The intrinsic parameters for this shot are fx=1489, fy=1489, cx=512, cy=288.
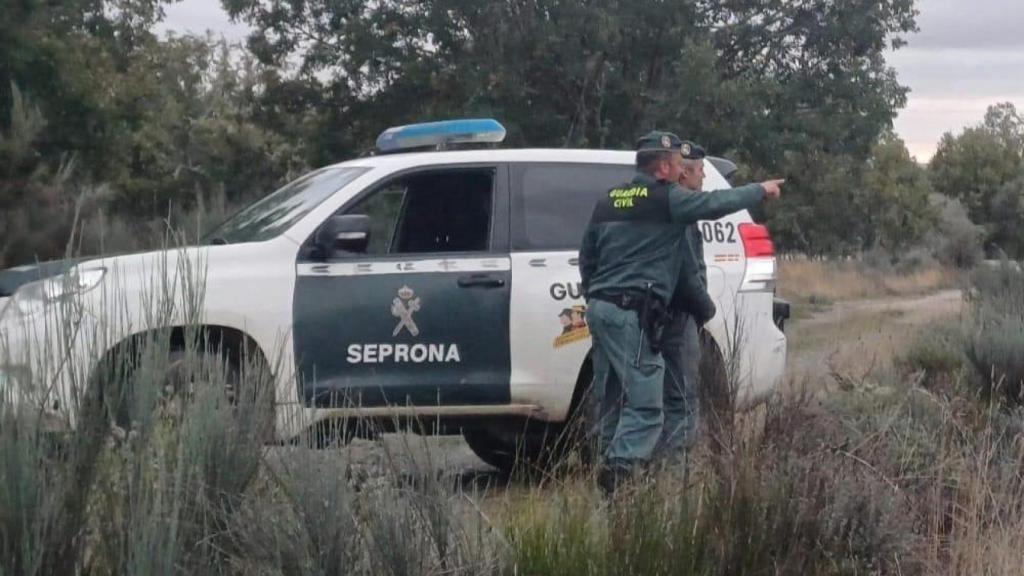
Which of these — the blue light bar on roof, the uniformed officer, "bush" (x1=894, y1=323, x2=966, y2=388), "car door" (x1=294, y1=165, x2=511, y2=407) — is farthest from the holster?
"bush" (x1=894, y1=323, x2=966, y2=388)

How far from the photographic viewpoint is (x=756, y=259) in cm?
830

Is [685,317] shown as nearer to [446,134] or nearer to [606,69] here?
[446,134]

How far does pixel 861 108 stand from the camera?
25.6m

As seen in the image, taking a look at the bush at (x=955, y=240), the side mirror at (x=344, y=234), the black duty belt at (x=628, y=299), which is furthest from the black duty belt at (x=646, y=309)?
the bush at (x=955, y=240)

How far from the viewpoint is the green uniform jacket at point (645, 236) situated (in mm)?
6574

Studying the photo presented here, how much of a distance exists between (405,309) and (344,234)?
0.50 meters

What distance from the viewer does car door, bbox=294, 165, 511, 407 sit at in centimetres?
732

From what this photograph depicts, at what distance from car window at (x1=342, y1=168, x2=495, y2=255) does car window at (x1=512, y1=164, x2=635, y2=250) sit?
18 cm

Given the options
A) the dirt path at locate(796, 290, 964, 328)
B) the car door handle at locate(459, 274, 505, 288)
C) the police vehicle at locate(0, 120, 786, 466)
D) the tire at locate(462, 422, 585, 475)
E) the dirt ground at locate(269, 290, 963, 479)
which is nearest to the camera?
the dirt ground at locate(269, 290, 963, 479)

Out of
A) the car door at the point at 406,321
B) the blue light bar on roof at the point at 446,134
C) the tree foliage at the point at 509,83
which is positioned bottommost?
the car door at the point at 406,321

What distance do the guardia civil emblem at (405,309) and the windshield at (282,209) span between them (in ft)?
2.19

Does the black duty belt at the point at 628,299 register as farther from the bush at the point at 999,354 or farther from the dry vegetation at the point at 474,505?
the bush at the point at 999,354

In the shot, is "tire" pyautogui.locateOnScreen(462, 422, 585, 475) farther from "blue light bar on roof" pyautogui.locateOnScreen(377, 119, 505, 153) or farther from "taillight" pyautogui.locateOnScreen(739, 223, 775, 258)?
"blue light bar on roof" pyautogui.locateOnScreen(377, 119, 505, 153)

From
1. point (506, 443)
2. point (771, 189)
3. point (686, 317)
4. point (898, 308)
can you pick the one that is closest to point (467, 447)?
point (506, 443)
